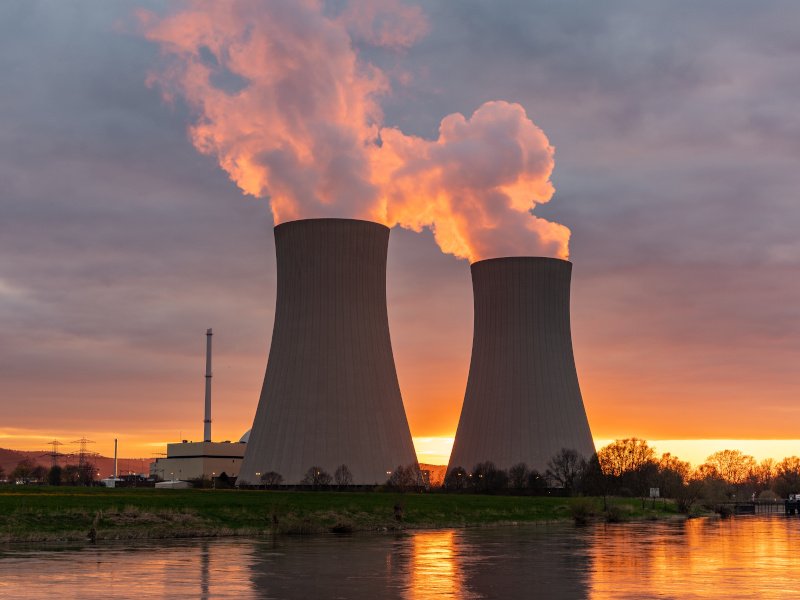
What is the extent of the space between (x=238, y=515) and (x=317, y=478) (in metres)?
15.6

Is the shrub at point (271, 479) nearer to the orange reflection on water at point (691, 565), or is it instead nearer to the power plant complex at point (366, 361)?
the power plant complex at point (366, 361)

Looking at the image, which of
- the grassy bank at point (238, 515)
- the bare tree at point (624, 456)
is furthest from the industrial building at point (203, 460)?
the grassy bank at point (238, 515)

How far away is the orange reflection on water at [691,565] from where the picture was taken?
672 inches

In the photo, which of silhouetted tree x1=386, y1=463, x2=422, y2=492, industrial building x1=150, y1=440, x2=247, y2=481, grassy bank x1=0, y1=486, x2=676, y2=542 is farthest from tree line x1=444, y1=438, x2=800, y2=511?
industrial building x1=150, y1=440, x2=247, y2=481

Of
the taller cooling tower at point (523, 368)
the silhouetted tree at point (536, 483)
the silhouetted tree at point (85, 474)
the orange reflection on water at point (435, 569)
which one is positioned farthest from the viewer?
the silhouetted tree at point (85, 474)

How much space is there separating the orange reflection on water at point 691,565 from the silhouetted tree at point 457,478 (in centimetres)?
2204

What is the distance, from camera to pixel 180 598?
15.3 m

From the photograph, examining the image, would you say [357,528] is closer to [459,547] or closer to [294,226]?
[459,547]

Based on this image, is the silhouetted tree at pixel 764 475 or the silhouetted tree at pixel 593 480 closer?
the silhouetted tree at pixel 593 480

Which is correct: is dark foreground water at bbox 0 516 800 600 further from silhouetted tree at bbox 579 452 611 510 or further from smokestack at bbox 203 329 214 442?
smokestack at bbox 203 329 214 442

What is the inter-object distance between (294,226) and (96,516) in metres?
21.0

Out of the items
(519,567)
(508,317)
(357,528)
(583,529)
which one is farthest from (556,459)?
(519,567)

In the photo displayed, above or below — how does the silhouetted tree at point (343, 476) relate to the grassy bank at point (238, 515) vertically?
above

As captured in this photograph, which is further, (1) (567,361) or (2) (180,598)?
(1) (567,361)
